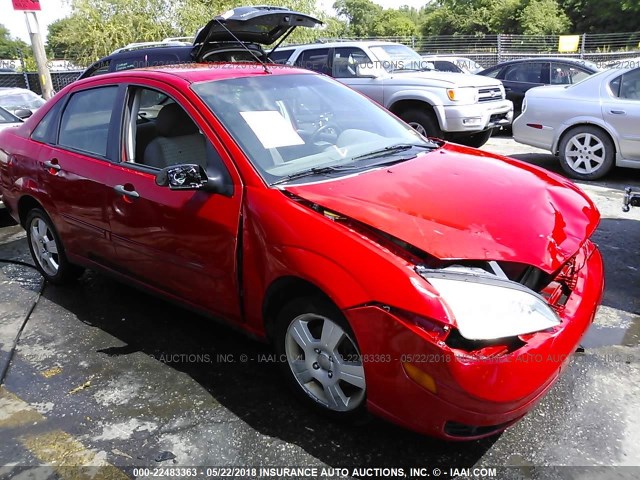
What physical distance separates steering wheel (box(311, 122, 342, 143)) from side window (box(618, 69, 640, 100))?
204 inches

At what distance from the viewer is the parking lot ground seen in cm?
249

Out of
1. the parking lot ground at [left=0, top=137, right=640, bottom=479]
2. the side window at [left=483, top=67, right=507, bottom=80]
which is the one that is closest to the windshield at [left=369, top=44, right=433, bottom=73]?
the side window at [left=483, top=67, right=507, bottom=80]

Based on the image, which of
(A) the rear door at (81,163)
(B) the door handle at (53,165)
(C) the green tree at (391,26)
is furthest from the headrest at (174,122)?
(C) the green tree at (391,26)

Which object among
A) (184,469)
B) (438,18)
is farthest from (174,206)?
(438,18)

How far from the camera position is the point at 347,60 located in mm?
9539

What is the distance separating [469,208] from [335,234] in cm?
65

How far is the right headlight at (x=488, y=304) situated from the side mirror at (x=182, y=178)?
1.32 metres

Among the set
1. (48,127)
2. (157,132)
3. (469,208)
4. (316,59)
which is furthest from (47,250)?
(316,59)

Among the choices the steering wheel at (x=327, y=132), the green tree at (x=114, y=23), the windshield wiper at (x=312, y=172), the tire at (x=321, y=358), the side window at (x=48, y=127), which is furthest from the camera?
the green tree at (x=114, y=23)

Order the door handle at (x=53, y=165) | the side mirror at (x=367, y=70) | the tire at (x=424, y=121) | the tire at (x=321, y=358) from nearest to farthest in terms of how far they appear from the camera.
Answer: the tire at (x=321, y=358)
the door handle at (x=53, y=165)
the tire at (x=424, y=121)
the side mirror at (x=367, y=70)

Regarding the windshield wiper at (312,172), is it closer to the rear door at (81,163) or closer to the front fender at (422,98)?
the rear door at (81,163)

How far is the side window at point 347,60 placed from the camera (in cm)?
945

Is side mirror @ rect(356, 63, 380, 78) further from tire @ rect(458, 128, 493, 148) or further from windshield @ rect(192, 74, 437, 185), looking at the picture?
windshield @ rect(192, 74, 437, 185)

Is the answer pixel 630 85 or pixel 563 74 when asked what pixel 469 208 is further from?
pixel 563 74
